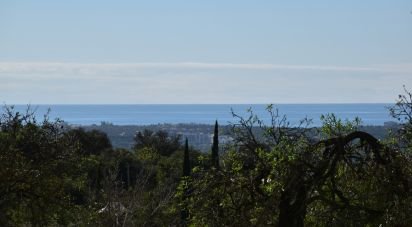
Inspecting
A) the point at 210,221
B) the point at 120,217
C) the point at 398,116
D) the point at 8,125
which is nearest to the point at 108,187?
the point at 120,217

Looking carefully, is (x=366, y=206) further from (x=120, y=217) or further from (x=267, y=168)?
(x=120, y=217)

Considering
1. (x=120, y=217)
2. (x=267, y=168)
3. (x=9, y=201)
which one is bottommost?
(x=120, y=217)

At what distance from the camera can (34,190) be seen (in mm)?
14773

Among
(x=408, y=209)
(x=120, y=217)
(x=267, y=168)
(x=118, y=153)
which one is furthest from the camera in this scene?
(x=118, y=153)

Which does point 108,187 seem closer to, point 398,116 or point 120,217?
point 120,217

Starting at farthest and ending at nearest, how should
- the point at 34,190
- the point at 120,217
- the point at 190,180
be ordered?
the point at 120,217 → the point at 34,190 → the point at 190,180

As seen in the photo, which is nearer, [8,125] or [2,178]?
[2,178]

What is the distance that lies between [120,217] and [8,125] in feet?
24.2

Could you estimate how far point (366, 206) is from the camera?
10.2m

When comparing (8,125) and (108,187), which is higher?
(8,125)

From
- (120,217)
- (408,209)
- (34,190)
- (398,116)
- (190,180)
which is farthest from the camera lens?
(120,217)

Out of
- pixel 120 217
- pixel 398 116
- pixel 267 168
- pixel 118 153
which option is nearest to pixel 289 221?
pixel 267 168

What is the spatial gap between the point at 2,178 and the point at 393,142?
735cm

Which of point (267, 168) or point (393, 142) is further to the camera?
point (393, 142)
